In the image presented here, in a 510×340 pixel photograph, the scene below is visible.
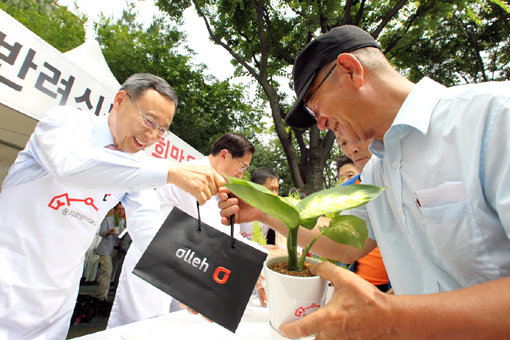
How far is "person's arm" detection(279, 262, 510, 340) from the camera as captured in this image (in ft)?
1.73

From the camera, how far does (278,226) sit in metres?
1.15

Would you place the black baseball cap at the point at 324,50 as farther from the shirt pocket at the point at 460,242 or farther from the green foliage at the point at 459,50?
the green foliage at the point at 459,50

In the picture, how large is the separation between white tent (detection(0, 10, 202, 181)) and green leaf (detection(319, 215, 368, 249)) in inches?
157

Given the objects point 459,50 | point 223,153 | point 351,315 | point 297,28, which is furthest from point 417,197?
point 459,50

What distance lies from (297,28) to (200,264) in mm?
8106

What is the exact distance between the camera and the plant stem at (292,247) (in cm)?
68

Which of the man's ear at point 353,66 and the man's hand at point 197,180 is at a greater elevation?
the man's ear at point 353,66

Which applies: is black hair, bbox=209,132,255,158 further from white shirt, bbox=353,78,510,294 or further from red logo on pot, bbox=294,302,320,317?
red logo on pot, bbox=294,302,320,317

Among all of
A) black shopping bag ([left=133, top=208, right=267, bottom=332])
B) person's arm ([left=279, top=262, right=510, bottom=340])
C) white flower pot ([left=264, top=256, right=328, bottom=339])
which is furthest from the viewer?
black shopping bag ([left=133, top=208, right=267, bottom=332])

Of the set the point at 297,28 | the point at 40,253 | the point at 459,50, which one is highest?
the point at 459,50

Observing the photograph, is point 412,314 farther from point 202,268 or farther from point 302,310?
Result: point 202,268

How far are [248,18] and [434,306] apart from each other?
341 inches

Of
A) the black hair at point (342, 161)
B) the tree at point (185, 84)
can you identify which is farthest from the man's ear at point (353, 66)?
the tree at point (185, 84)

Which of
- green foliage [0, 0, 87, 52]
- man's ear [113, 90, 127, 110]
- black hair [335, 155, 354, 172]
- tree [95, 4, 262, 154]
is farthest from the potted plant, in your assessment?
green foliage [0, 0, 87, 52]
